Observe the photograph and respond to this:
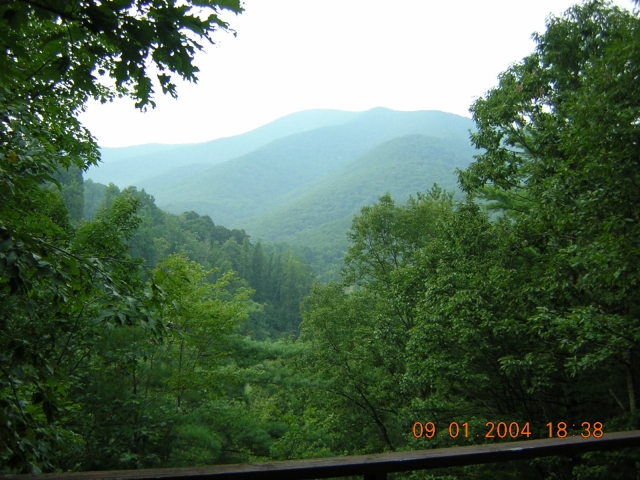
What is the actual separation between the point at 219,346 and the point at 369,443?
5959mm

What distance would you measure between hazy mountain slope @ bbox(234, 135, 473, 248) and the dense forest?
7529 cm

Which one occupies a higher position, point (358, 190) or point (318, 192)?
point (318, 192)

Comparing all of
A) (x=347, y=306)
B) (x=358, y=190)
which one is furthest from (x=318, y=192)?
(x=347, y=306)

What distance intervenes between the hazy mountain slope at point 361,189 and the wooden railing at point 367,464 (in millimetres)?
87571

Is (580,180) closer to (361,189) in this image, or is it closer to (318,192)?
(361,189)

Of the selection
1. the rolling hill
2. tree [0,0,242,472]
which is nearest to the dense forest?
tree [0,0,242,472]

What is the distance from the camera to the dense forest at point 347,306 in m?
2.34

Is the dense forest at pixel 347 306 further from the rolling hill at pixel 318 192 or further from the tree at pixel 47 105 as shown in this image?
the rolling hill at pixel 318 192

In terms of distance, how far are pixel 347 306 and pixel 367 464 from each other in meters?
16.5

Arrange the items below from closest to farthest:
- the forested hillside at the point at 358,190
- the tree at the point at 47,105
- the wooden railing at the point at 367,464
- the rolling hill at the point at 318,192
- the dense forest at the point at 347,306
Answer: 1. the wooden railing at the point at 367,464
2. the tree at the point at 47,105
3. the dense forest at the point at 347,306
4. the rolling hill at the point at 318,192
5. the forested hillside at the point at 358,190

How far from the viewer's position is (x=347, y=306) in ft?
58.7

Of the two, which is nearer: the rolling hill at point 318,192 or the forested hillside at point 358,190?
the rolling hill at point 318,192

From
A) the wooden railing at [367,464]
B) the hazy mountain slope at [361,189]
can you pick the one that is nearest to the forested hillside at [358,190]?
the hazy mountain slope at [361,189]

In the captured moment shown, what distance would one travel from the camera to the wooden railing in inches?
54.1
